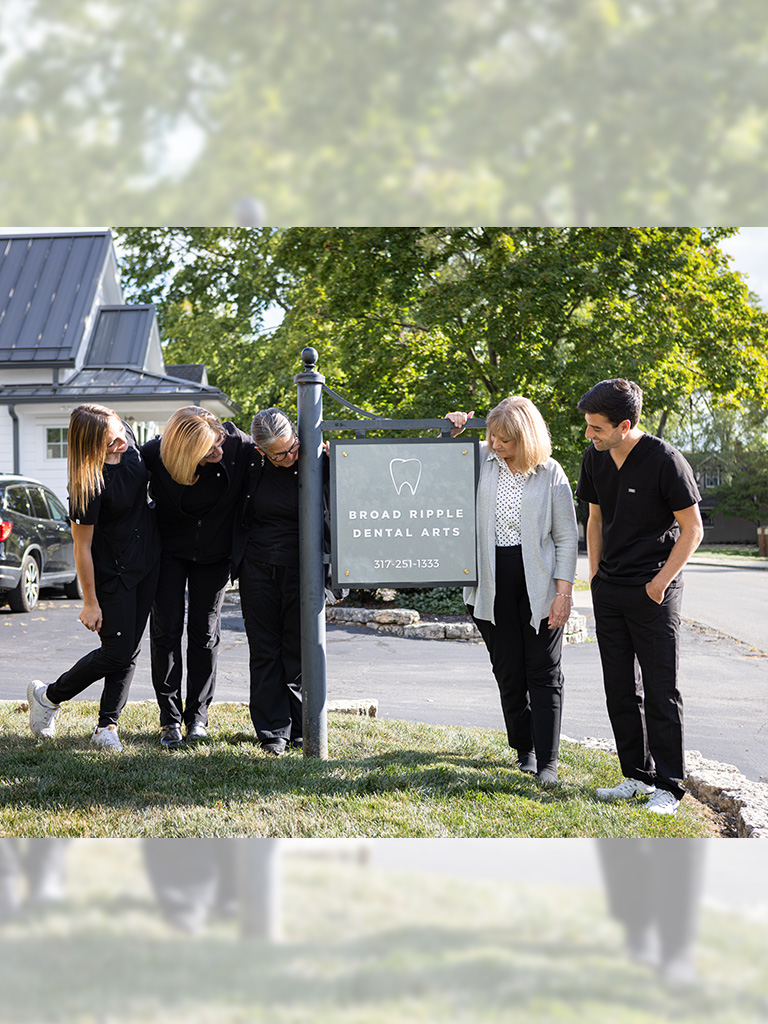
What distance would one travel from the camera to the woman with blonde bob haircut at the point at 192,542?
5043 millimetres

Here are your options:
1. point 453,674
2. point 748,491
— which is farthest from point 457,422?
point 748,491

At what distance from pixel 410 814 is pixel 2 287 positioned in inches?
772

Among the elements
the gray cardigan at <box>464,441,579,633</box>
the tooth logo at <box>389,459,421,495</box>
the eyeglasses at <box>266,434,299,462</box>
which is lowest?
the gray cardigan at <box>464,441,579,633</box>

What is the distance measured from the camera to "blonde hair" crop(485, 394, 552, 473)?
466cm

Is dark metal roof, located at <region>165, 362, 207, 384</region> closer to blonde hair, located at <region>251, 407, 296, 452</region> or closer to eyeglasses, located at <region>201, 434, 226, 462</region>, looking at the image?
eyeglasses, located at <region>201, 434, 226, 462</region>

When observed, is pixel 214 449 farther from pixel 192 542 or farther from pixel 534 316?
pixel 534 316

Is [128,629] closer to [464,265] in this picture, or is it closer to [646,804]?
[646,804]

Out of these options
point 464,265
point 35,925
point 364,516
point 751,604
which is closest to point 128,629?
point 364,516

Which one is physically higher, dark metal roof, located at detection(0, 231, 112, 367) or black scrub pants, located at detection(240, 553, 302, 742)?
dark metal roof, located at detection(0, 231, 112, 367)

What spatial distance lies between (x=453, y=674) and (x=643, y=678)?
14.3ft

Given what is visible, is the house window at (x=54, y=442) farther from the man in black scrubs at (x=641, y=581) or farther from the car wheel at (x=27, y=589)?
the man in black scrubs at (x=641, y=581)

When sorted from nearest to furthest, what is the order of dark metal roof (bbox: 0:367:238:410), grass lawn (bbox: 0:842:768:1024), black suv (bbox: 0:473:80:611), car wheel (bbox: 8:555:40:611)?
1. grass lawn (bbox: 0:842:768:1024)
2. black suv (bbox: 0:473:80:611)
3. car wheel (bbox: 8:555:40:611)
4. dark metal roof (bbox: 0:367:238:410)

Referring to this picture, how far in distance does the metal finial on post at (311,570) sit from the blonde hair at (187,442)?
1.62ft

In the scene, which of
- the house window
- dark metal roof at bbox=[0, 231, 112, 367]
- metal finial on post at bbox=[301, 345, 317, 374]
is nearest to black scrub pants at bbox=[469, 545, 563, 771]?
metal finial on post at bbox=[301, 345, 317, 374]
